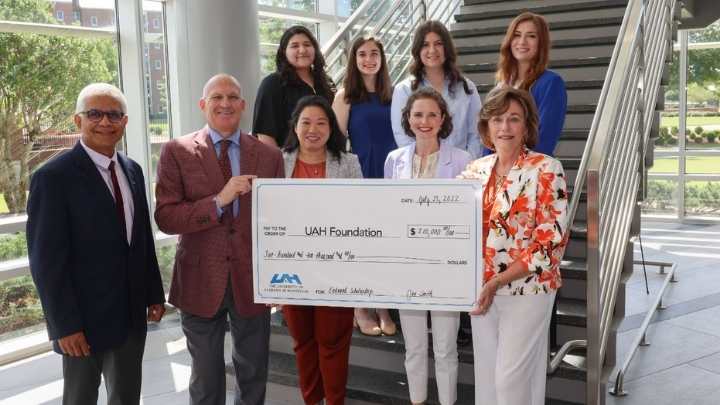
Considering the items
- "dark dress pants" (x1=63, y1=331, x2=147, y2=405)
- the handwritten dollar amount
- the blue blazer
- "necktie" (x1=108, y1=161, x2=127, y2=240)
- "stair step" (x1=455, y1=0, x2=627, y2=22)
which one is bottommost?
"dark dress pants" (x1=63, y1=331, x2=147, y2=405)

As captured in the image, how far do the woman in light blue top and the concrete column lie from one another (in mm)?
1928

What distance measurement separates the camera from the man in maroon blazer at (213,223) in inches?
99.0

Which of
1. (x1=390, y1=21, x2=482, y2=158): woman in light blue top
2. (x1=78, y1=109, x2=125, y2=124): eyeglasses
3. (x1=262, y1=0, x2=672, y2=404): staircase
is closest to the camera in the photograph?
(x1=78, y1=109, x2=125, y2=124): eyeglasses

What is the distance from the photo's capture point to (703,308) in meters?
5.45

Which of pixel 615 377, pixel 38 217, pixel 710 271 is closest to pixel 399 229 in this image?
pixel 38 217

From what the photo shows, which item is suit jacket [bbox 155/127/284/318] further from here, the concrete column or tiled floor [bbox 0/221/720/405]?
the concrete column

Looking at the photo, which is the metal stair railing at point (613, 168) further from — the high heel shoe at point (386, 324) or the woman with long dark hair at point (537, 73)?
the high heel shoe at point (386, 324)

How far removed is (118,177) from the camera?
238 cm

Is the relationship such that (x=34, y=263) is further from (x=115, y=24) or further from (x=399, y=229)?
(x=115, y=24)

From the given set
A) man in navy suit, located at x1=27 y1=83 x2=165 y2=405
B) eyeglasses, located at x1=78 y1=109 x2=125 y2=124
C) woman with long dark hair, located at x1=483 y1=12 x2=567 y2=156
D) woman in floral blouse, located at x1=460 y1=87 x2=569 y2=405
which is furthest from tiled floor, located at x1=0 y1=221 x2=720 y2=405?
eyeglasses, located at x1=78 y1=109 x2=125 y2=124

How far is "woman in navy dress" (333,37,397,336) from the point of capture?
3256 millimetres

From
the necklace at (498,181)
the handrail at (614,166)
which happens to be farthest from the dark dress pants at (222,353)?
the handrail at (614,166)

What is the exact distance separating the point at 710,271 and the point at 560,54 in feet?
10.8

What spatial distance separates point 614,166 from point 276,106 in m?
1.65
